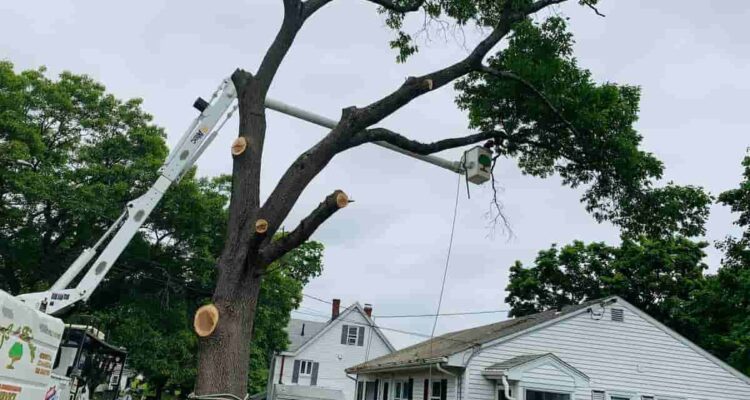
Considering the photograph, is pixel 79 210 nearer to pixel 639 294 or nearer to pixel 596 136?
pixel 596 136

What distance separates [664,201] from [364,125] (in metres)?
4.28

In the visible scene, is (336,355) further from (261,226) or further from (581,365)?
(261,226)

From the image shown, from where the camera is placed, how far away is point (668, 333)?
670 inches

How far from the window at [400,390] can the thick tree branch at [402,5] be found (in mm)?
13098

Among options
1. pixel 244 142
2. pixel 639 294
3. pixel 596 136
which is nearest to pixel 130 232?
pixel 244 142

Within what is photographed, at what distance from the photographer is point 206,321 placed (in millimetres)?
5297

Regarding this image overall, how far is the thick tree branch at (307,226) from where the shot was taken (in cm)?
550

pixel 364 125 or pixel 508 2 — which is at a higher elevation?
pixel 508 2

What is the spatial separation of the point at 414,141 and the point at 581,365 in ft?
38.7

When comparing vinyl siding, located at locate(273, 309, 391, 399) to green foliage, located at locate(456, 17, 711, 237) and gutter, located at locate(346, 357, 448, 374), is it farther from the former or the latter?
green foliage, located at locate(456, 17, 711, 237)

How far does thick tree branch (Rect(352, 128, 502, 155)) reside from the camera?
21.8ft

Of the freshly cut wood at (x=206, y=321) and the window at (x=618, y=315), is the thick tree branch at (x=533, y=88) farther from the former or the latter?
the window at (x=618, y=315)

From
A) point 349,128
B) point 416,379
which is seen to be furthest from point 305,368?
point 349,128

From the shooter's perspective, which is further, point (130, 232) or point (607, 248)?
point (607, 248)
